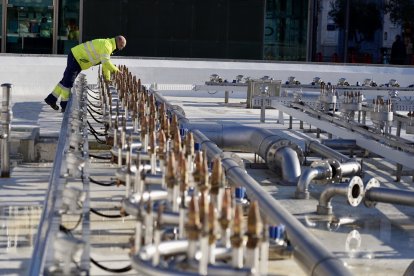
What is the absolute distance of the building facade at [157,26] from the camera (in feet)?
110

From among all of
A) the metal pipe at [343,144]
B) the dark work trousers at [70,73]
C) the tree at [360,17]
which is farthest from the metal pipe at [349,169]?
the tree at [360,17]

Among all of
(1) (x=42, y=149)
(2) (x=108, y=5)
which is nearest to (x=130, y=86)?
(1) (x=42, y=149)

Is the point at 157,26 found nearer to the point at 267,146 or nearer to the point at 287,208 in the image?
the point at 267,146

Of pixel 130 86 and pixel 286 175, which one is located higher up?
pixel 130 86

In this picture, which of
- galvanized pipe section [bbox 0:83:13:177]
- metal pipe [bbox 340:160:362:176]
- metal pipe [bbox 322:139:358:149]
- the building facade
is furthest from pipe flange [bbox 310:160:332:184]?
the building facade

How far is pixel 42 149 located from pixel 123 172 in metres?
5.91

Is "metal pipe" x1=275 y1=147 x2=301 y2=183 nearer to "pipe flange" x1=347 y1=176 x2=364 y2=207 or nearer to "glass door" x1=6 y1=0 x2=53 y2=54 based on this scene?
"pipe flange" x1=347 y1=176 x2=364 y2=207

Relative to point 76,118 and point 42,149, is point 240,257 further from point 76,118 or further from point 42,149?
point 42,149

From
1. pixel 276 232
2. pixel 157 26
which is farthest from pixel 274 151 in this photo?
pixel 157 26

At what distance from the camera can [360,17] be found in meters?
37.3

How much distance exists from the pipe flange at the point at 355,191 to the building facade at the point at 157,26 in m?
24.3

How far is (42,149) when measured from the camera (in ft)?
42.7

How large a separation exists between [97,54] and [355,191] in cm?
751

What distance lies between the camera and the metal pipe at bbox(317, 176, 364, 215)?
32.3 ft
